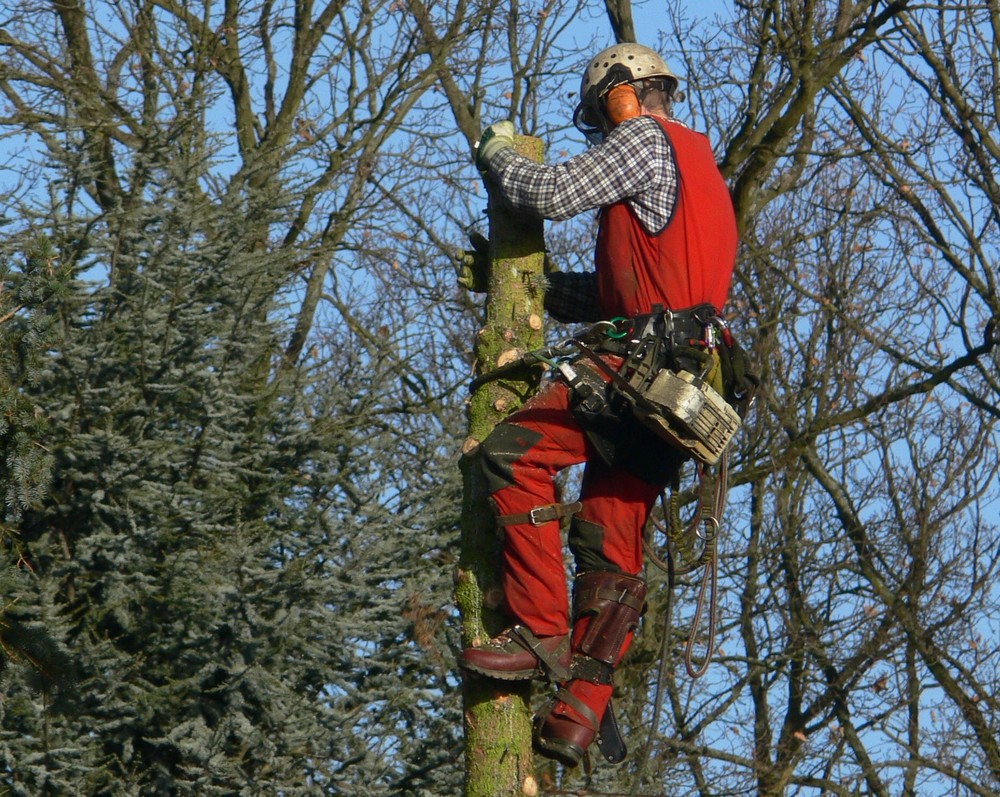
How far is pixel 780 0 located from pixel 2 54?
17.7 ft

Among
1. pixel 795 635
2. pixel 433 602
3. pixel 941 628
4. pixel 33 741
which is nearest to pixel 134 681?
pixel 33 741

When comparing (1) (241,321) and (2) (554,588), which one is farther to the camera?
(1) (241,321)

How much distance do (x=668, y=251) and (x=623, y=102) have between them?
1.82 feet

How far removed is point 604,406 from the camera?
4824mm

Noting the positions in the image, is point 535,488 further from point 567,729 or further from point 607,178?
point 607,178

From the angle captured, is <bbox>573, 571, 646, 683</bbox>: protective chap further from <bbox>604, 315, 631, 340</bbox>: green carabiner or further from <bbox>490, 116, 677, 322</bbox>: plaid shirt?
<bbox>490, 116, 677, 322</bbox>: plaid shirt

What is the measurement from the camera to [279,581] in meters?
Answer: 7.48

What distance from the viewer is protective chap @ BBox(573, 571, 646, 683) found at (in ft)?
15.9

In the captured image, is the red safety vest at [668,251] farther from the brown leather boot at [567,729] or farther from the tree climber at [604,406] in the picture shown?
the brown leather boot at [567,729]

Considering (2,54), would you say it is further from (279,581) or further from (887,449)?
(887,449)

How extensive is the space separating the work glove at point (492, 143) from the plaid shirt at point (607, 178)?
3cm

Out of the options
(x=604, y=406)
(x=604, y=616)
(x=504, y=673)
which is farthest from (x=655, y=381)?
(x=504, y=673)

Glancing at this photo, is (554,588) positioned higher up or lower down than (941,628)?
lower down

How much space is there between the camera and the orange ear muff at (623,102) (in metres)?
5.20
